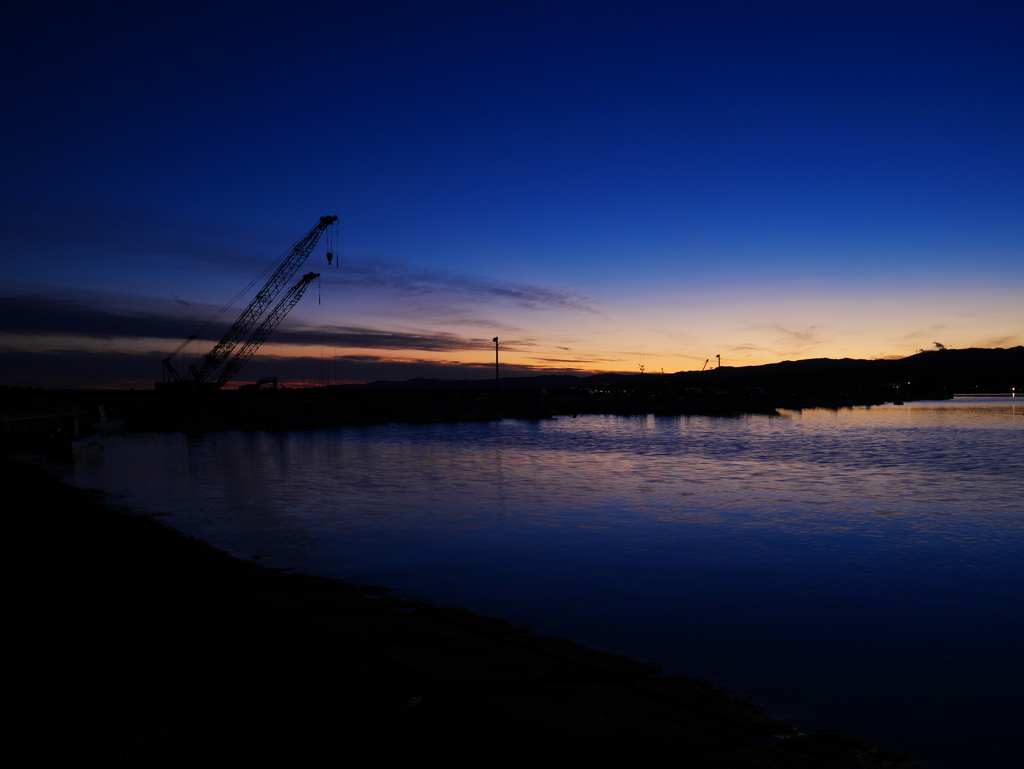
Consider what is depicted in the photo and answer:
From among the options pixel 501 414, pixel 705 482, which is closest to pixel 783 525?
pixel 705 482

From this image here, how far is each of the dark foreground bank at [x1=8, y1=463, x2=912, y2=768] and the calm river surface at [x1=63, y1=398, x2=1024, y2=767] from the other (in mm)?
1090

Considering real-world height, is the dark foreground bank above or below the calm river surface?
above

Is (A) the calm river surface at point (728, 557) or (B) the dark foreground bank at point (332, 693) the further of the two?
(A) the calm river surface at point (728, 557)

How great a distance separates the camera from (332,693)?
17.3ft

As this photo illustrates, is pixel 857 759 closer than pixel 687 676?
Yes

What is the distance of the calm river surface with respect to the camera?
22.4ft

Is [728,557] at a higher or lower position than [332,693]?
lower

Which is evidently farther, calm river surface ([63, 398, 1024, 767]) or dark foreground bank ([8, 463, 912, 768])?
calm river surface ([63, 398, 1024, 767])

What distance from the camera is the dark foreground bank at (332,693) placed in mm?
4375

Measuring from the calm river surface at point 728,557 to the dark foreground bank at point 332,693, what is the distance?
109 centimetres

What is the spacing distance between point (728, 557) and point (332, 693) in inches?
367

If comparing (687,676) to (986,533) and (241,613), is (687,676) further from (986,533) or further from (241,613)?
(986,533)

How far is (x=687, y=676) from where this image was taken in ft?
22.5

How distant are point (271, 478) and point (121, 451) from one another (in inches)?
754
